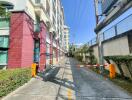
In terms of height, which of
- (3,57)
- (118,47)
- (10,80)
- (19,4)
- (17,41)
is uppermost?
(19,4)

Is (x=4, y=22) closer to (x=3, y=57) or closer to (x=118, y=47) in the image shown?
(x=3, y=57)

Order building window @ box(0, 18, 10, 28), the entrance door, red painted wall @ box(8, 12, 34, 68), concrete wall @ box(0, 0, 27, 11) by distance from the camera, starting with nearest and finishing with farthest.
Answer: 1. red painted wall @ box(8, 12, 34, 68)
2. concrete wall @ box(0, 0, 27, 11)
3. building window @ box(0, 18, 10, 28)
4. the entrance door

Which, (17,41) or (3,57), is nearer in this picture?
(17,41)

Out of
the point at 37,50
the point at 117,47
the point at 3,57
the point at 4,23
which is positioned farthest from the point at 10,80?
the point at 37,50

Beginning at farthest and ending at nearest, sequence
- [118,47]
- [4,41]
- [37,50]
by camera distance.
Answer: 1. [37,50]
2. [4,41]
3. [118,47]

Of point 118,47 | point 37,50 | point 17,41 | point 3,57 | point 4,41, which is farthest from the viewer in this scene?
point 37,50

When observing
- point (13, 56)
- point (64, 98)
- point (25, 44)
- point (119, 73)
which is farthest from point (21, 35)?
point (119, 73)

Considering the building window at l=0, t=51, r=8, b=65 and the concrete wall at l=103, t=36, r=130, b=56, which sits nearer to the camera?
the concrete wall at l=103, t=36, r=130, b=56

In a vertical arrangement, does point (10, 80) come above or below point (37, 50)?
below

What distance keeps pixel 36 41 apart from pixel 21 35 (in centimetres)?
442

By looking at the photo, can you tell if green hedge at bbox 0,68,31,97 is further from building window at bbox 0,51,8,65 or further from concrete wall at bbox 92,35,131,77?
concrete wall at bbox 92,35,131,77

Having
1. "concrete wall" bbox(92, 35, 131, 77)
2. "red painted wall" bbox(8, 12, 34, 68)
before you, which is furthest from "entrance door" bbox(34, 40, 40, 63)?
"concrete wall" bbox(92, 35, 131, 77)

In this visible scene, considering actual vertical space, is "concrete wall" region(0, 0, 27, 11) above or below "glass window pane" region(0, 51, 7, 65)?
above

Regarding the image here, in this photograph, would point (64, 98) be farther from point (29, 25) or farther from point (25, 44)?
point (29, 25)
